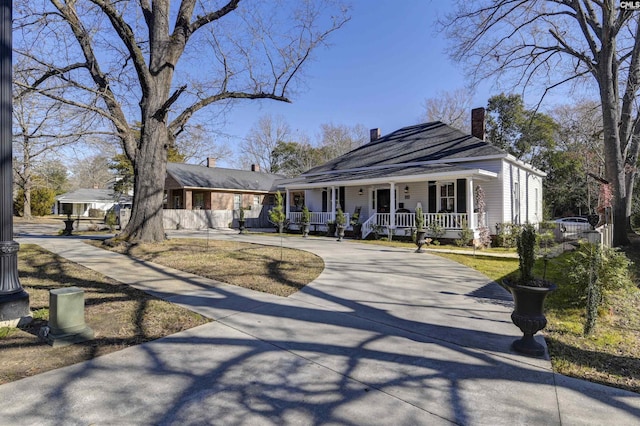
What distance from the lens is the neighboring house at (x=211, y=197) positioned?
2394 cm

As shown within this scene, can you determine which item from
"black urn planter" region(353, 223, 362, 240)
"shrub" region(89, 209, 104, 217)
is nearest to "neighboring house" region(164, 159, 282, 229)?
"black urn planter" region(353, 223, 362, 240)

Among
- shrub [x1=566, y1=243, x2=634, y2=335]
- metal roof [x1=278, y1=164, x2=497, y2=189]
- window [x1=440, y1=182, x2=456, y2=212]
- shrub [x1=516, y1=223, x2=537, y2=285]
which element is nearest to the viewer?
shrub [x1=516, y1=223, x2=537, y2=285]

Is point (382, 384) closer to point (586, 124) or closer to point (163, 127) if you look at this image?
point (163, 127)

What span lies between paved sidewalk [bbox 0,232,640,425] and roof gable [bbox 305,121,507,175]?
12.2m

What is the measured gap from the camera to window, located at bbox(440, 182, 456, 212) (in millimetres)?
15737

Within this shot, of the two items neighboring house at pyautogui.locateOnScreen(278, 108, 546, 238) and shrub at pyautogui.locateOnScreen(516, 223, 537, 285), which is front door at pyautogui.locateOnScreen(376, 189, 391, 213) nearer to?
neighboring house at pyautogui.locateOnScreen(278, 108, 546, 238)

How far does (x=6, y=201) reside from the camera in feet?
13.8

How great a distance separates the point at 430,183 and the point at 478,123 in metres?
4.97

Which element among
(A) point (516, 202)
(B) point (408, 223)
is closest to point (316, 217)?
(B) point (408, 223)

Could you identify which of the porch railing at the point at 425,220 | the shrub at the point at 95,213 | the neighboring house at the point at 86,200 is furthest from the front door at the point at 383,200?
the shrub at the point at 95,213

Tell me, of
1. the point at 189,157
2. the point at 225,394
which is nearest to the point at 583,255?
the point at 225,394

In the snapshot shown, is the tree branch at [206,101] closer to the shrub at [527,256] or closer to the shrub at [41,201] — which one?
the shrub at [527,256]

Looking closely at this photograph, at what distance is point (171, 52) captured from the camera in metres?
11.8

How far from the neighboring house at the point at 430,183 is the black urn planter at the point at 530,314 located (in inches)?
418
